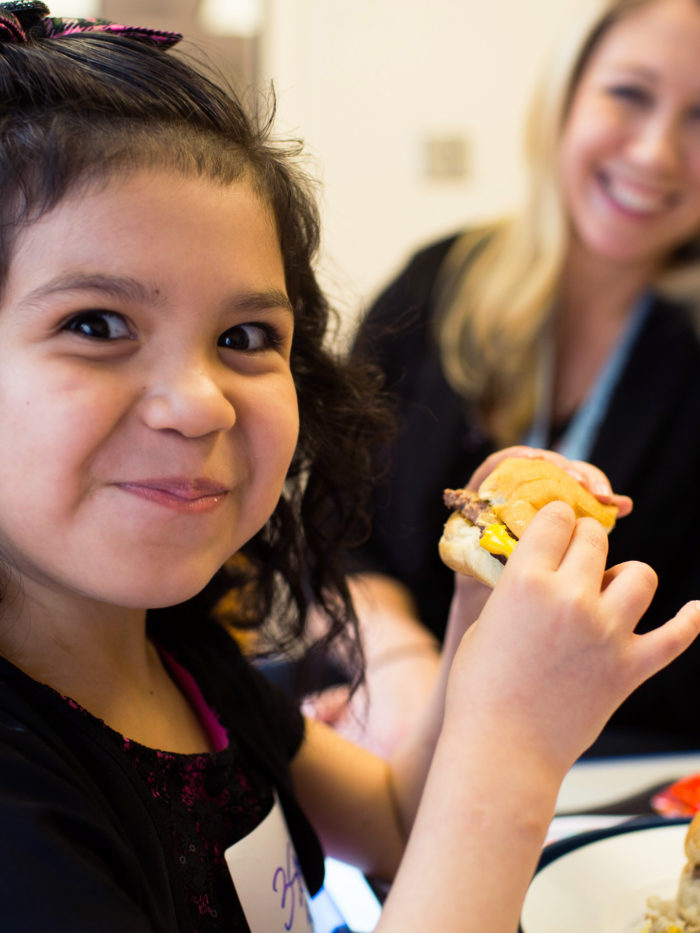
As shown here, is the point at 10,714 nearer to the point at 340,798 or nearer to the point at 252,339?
the point at 252,339

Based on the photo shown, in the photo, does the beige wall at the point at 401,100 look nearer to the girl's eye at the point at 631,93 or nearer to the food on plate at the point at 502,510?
the girl's eye at the point at 631,93

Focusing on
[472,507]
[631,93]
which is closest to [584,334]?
[631,93]

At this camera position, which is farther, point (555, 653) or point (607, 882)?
point (607, 882)

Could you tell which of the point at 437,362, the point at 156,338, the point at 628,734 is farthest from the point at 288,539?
the point at 437,362

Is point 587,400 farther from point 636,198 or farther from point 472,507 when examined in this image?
point 472,507

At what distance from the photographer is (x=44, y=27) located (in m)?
0.72

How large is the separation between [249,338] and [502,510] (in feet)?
0.77

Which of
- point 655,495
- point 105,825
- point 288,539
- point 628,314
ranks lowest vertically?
point 105,825

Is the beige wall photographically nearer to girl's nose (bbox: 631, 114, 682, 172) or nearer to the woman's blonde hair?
the woman's blonde hair

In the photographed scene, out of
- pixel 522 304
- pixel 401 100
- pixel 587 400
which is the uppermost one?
pixel 401 100

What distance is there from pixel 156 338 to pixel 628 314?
130cm

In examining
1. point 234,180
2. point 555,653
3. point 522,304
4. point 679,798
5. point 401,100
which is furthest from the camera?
point 401,100

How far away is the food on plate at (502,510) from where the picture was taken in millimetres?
675

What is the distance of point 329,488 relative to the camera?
1031 millimetres
